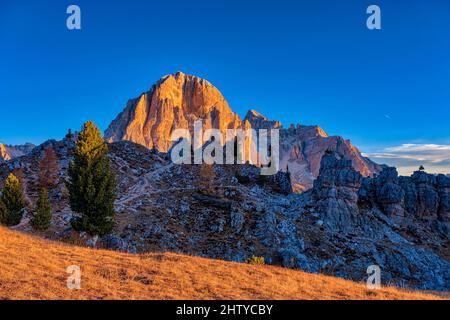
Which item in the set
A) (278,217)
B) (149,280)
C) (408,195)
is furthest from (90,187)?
(408,195)

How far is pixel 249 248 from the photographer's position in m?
52.8

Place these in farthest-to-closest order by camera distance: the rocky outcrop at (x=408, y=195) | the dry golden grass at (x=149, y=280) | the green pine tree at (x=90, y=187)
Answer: the rocky outcrop at (x=408, y=195)
the green pine tree at (x=90, y=187)
the dry golden grass at (x=149, y=280)

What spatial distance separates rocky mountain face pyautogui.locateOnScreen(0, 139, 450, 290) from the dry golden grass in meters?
10.9

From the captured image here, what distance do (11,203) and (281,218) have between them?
5108 cm

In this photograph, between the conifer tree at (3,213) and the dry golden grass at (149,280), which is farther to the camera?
the conifer tree at (3,213)

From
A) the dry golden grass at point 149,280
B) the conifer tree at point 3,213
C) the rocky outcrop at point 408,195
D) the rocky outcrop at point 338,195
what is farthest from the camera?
the rocky outcrop at point 408,195

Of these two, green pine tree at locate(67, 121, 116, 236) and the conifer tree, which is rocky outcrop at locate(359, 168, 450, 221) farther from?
the conifer tree

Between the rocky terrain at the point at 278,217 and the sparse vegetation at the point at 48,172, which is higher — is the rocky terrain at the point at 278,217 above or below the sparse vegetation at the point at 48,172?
below

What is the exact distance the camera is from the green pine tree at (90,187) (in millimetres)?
35281

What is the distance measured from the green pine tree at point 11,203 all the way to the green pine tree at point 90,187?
14681 millimetres

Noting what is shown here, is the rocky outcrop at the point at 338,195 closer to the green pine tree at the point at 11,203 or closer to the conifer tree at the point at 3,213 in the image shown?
the green pine tree at the point at 11,203

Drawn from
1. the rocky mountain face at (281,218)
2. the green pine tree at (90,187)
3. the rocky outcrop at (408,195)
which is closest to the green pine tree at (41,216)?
the rocky mountain face at (281,218)

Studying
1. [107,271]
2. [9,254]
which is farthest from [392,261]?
[9,254]

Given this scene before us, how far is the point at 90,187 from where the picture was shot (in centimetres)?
3503
